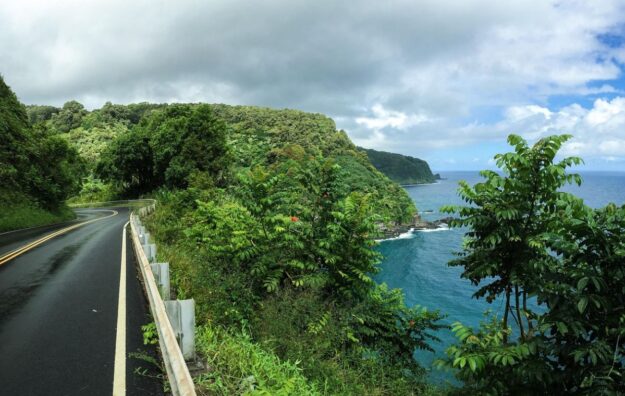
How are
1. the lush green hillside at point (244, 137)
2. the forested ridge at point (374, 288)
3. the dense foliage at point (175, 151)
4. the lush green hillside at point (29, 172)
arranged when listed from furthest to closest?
the lush green hillside at point (244, 137), the dense foliage at point (175, 151), the lush green hillside at point (29, 172), the forested ridge at point (374, 288)

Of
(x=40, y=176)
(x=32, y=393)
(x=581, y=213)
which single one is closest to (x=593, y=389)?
(x=581, y=213)

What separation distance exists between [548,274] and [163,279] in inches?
243

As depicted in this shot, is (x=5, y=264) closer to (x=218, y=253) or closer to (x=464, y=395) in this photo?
(x=218, y=253)

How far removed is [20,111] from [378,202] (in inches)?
1345

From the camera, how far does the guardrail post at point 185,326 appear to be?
5.03 m

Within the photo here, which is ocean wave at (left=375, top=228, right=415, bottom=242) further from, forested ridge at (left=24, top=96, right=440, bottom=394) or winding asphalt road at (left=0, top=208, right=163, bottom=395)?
winding asphalt road at (left=0, top=208, right=163, bottom=395)

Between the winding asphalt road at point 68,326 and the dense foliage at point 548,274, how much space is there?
470 centimetres

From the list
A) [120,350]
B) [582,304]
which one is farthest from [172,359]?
[582,304]

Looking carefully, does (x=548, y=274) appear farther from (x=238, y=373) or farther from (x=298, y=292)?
(x=298, y=292)

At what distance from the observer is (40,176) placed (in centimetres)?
2891

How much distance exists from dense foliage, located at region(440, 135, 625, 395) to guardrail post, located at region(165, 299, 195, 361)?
137 inches

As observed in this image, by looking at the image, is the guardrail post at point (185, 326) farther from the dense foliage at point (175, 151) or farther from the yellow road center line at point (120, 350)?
the dense foliage at point (175, 151)

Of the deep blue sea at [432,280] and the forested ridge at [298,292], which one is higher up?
the forested ridge at [298,292]

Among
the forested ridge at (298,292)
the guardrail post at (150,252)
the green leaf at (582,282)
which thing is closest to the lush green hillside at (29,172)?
the forested ridge at (298,292)
